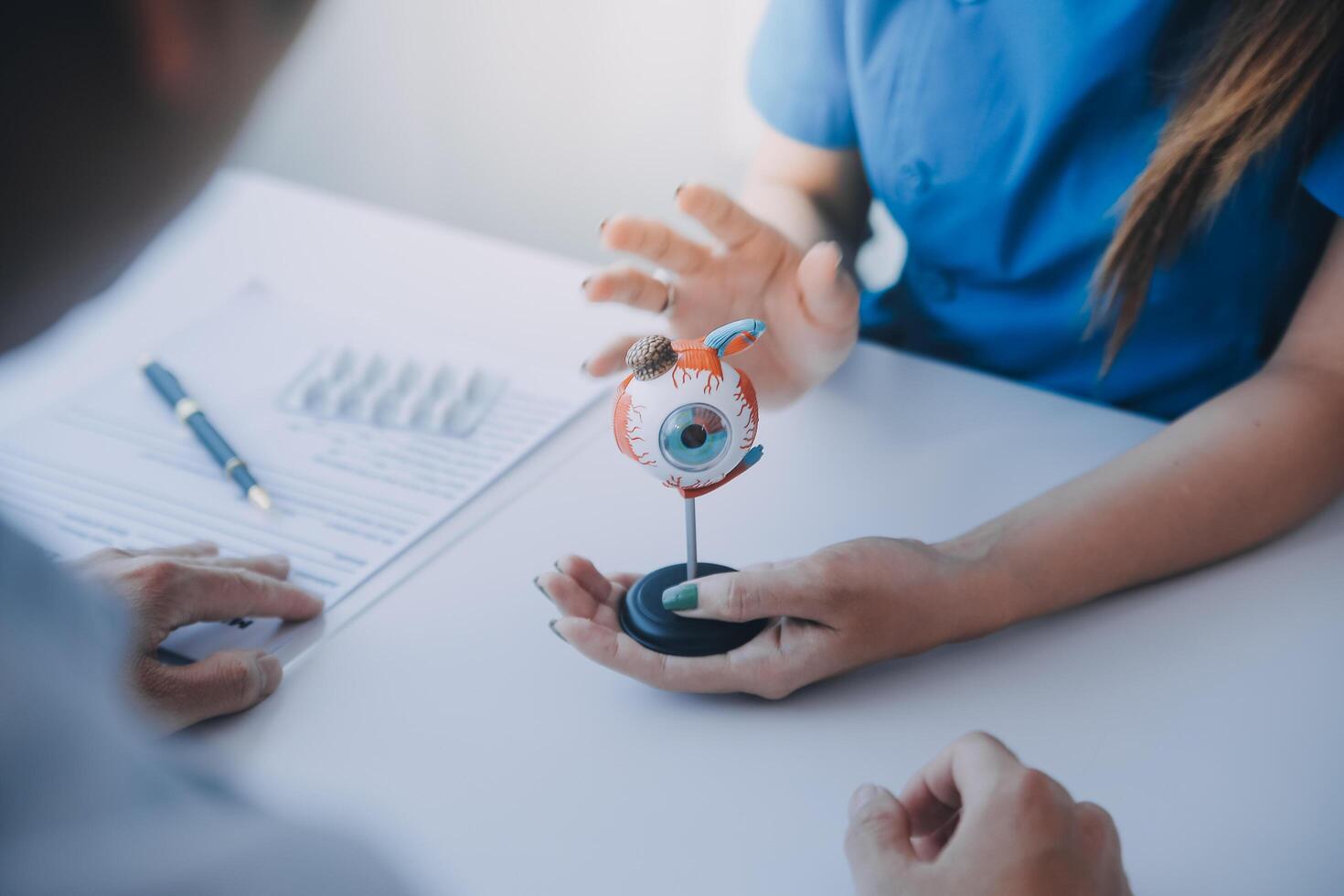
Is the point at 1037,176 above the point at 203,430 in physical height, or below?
above

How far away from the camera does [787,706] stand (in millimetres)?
647

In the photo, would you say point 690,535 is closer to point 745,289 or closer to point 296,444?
point 745,289

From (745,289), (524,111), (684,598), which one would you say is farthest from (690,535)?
(524,111)

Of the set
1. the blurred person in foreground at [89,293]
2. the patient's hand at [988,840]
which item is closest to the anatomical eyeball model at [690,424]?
the patient's hand at [988,840]

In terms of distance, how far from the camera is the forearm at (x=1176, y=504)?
694 mm

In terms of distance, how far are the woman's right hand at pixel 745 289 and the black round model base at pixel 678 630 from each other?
0.19 meters

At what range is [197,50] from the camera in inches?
11.9

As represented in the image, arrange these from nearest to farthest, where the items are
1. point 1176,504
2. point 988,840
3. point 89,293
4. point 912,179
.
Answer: point 89,293
point 988,840
point 1176,504
point 912,179

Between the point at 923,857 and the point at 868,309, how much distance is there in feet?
2.26

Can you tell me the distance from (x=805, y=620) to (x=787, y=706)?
0.16ft

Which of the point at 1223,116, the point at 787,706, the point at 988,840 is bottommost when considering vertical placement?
the point at 988,840

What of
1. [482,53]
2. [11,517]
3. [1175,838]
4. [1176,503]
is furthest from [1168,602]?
[482,53]

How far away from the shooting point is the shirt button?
930 millimetres

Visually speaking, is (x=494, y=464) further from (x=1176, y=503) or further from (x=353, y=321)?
(x=1176, y=503)
